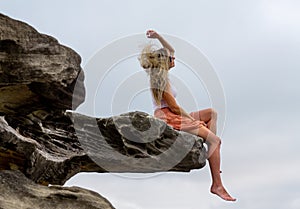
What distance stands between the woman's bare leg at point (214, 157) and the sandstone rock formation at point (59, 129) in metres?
0.16

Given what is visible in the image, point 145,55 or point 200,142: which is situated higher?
point 145,55

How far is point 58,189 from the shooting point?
34.7ft

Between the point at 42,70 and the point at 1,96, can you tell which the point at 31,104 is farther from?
the point at 42,70

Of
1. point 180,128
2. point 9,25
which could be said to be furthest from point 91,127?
point 9,25

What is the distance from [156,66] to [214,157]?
6.67ft

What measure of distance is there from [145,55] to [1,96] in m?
2.86

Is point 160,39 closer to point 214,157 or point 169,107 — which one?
point 169,107

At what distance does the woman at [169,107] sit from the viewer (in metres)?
11.5

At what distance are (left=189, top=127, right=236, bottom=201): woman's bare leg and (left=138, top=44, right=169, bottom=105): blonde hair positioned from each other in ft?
3.33

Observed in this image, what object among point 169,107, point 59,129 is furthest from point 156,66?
point 59,129

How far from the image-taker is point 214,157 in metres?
11.8

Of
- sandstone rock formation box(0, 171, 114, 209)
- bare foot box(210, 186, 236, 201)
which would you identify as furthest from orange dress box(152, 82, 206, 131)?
sandstone rock formation box(0, 171, 114, 209)

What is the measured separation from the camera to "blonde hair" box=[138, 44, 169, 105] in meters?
11.4

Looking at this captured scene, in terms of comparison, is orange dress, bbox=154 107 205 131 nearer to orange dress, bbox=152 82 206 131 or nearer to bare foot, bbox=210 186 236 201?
orange dress, bbox=152 82 206 131
